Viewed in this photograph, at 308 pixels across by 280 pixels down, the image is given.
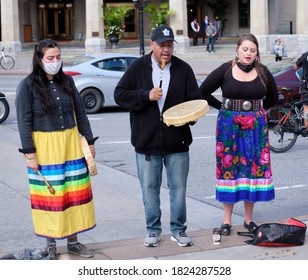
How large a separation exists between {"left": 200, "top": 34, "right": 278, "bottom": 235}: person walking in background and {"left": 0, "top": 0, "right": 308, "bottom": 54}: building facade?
119 feet

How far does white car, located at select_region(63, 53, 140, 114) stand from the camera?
65.7 feet

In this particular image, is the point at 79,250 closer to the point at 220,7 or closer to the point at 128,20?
the point at 220,7

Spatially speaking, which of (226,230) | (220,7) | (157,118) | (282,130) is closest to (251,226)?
(226,230)

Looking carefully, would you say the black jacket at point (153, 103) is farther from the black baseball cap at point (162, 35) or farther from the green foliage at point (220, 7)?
the green foliage at point (220, 7)

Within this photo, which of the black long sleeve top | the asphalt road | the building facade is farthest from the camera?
the building facade

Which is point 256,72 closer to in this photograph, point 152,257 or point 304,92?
point 152,257

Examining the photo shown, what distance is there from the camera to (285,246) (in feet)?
24.0

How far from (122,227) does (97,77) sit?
11.8 m

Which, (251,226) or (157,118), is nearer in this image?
(157,118)

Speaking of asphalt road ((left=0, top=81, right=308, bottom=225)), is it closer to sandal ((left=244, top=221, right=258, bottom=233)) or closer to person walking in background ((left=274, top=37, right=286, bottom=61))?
sandal ((left=244, top=221, right=258, bottom=233))

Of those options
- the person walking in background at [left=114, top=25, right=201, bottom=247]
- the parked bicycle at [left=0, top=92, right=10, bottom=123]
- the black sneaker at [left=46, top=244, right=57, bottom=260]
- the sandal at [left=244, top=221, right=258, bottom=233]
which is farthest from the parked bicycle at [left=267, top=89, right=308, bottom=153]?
the black sneaker at [left=46, top=244, right=57, bottom=260]

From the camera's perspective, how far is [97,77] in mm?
20266

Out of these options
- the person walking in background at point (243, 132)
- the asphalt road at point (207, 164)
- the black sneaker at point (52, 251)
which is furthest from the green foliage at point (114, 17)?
the black sneaker at point (52, 251)

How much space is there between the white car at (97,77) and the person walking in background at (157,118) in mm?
12419
